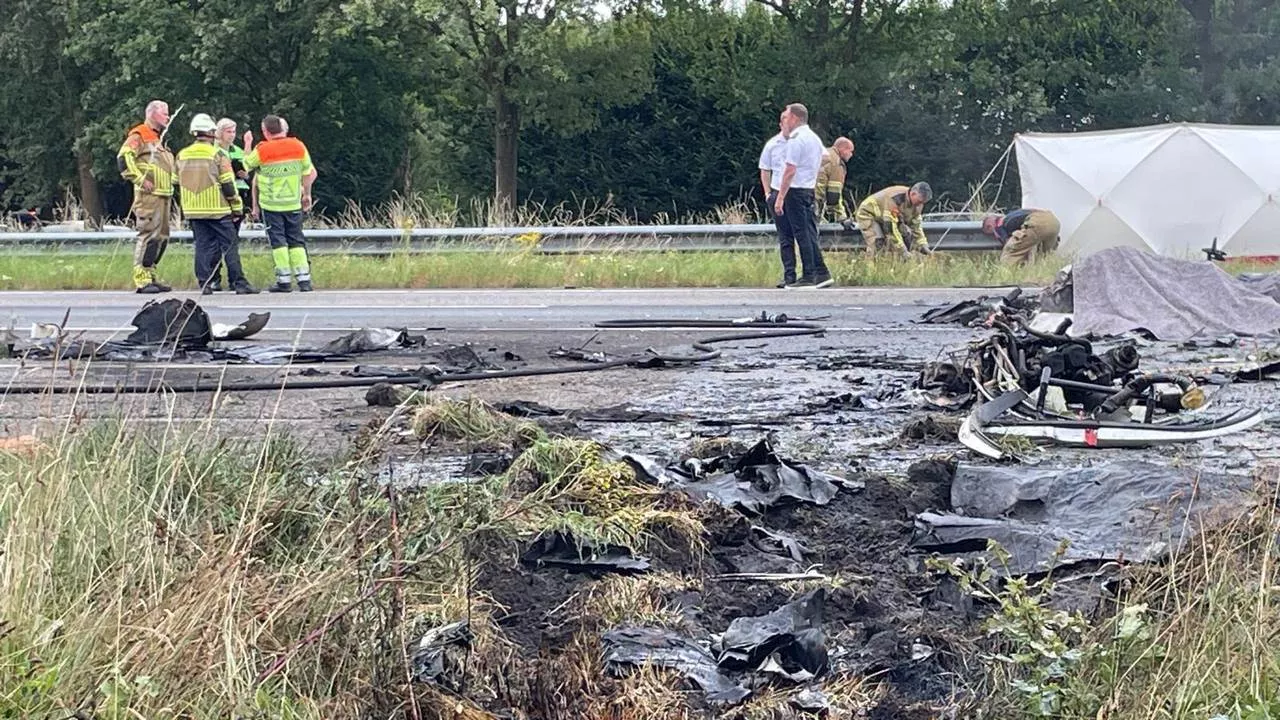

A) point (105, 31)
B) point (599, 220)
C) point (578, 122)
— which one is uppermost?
point (105, 31)

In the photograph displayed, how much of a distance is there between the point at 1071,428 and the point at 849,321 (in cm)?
548

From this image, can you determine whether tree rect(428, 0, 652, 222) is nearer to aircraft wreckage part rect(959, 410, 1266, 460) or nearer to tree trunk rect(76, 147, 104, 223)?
tree trunk rect(76, 147, 104, 223)

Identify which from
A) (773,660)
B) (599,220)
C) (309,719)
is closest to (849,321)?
(773,660)

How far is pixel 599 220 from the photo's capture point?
29.3 m

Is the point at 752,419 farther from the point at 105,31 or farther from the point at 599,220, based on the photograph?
the point at 105,31

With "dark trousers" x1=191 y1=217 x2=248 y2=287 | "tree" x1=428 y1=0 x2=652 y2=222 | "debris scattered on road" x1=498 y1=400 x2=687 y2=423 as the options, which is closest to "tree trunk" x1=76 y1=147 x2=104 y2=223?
"tree" x1=428 y1=0 x2=652 y2=222

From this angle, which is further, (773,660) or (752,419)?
(752,419)

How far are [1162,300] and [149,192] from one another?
10035 mm

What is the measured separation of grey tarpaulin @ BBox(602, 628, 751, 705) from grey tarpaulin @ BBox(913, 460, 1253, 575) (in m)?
0.97

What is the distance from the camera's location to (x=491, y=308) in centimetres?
1323

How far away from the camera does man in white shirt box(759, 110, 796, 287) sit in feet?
47.5

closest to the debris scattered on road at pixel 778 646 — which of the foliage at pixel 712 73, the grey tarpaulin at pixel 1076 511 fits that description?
the grey tarpaulin at pixel 1076 511

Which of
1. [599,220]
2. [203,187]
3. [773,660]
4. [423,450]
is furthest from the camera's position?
[599,220]

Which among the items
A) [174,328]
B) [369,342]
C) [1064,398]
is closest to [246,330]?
[174,328]
